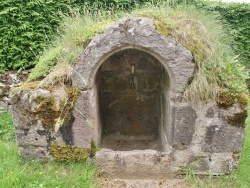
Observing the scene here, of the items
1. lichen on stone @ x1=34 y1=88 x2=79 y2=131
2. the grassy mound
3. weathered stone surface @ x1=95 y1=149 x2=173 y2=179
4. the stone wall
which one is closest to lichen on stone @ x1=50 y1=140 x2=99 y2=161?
weathered stone surface @ x1=95 y1=149 x2=173 y2=179

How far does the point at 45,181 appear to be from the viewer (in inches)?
136

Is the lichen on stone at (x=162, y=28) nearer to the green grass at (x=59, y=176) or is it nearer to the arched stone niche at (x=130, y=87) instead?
the arched stone niche at (x=130, y=87)

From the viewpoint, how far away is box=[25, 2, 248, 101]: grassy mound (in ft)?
11.3

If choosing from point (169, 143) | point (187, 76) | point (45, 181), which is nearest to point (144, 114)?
point (169, 143)

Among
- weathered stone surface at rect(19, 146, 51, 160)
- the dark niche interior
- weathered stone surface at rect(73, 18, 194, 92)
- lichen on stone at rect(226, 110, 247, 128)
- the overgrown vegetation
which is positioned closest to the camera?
weathered stone surface at rect(73, 18, 194, 92)

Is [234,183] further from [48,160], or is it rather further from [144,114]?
[48,160]

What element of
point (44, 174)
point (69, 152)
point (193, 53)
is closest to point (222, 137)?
point (193, 53)

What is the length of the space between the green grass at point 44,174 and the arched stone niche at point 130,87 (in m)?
0.32

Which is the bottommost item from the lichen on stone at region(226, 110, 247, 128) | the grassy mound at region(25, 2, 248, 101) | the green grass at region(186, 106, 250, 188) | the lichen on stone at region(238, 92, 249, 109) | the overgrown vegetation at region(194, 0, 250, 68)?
the green grass at region(186, 106, 250, 188)

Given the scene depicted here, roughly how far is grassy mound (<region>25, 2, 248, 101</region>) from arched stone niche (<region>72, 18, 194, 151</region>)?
0.15m

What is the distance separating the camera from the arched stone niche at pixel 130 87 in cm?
340

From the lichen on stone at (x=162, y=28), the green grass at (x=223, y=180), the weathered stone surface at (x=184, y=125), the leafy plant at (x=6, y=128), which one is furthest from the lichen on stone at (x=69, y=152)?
the leafy plant at (x=6, y=128)

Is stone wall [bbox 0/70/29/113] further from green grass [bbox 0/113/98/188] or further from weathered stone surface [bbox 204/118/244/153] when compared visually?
weathered stone surface [bbox 204/118/244/153]

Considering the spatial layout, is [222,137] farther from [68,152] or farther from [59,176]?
[59,176]
